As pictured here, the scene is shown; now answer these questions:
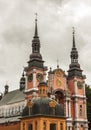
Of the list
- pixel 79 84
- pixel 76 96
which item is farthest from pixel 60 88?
pixel 79 84

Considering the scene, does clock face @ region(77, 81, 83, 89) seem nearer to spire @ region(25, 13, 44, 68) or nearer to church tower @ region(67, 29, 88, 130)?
church tower @ region(67, 29, 88, 130)

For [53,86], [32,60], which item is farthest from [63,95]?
[32,60]

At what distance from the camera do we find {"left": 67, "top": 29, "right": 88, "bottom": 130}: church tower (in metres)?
69.2

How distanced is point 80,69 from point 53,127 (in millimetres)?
23640

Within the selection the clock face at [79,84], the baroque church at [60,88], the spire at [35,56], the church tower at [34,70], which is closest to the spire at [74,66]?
the baroque church at [60,88]

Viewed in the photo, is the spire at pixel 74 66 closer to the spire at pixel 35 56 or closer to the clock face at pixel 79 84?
the clock face at pixel 79 84

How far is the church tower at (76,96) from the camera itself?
69.2 m

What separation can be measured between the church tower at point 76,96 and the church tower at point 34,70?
6.62m

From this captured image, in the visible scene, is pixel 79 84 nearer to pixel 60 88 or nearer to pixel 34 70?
pixel 60 88

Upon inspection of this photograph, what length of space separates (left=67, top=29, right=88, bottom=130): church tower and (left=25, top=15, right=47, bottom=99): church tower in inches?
261

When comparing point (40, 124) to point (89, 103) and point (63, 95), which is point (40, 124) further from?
point (89, 103)

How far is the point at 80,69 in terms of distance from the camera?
237 ft

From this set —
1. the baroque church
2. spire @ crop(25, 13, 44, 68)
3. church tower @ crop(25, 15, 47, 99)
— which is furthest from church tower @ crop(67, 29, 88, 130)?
spire @ crop(25, 13, 44, 68)

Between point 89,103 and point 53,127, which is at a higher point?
point 89,103
